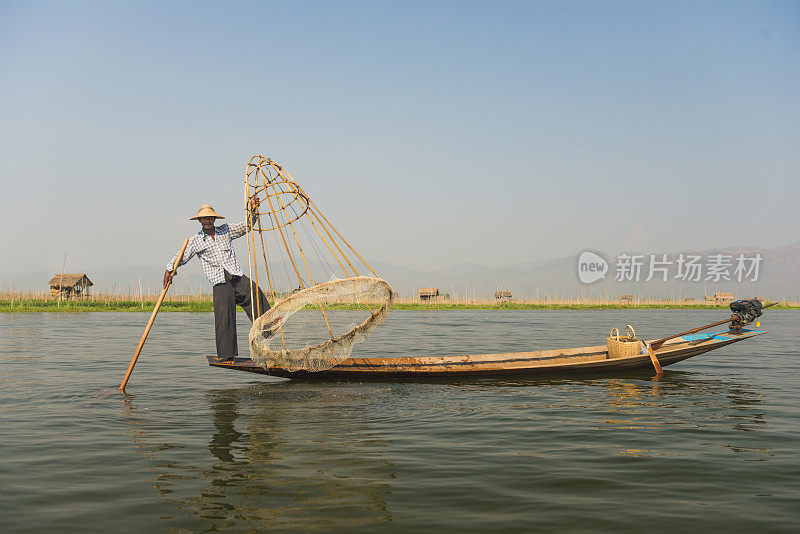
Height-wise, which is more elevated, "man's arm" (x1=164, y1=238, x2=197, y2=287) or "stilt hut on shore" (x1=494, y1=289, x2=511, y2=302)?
"man's arm" (x1=164, y1=238, x2=197, y2=287)

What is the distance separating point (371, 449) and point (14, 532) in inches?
89.8

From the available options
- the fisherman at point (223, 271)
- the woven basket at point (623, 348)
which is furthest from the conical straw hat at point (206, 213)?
the woven basket at point (623, 348)

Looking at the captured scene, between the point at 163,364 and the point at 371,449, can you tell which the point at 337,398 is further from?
the point at 163,364

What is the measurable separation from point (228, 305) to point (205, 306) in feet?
90.0

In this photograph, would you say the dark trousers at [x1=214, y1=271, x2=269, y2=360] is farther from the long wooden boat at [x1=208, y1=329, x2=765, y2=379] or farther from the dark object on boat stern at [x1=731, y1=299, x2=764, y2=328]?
the dark object on boat stern at [x1=731, y1=299, x2=764, y2=328]

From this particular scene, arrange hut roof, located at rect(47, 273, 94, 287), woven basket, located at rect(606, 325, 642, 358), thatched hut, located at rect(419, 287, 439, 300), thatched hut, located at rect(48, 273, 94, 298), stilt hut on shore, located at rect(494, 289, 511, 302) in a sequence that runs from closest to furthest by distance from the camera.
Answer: woven basket, located at rect(606, 325, 642, 358)
thatched hut, located at rect(48, 273, 94, 298)
hut roof, located at rect(47, 273, 94, 287)
thatched hut, located at rect(419, 287, 439, 300)
stilt hut on shore, located at rect(494, 289, 511, 302)

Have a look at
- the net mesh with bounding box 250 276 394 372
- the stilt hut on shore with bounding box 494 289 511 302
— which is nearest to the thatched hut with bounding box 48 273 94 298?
the stilt hut on shore with bounding box 494 289 511 302

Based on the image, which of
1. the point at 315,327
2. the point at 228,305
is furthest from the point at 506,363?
the point at 228,305

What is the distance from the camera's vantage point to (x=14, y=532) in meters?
3.03

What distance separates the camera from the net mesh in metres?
6.50

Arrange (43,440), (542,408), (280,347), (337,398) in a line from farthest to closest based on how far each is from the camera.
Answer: (280,347) → (337,398) → (542,408) → (43,440)

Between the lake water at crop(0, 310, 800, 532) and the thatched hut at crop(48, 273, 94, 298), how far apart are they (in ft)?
89.7

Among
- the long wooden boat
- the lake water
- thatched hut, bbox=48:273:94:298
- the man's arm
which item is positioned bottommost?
the lake water

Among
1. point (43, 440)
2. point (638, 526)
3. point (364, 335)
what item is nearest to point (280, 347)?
point (364, 335)
